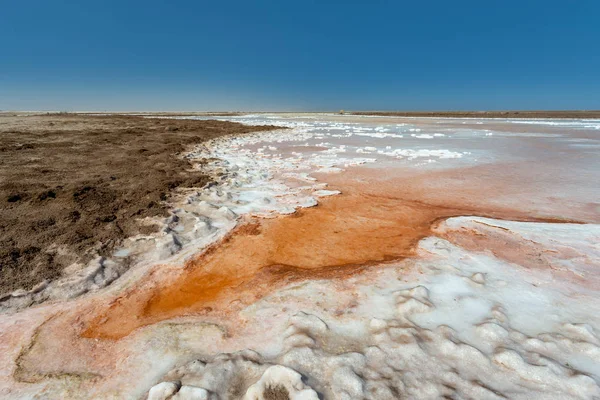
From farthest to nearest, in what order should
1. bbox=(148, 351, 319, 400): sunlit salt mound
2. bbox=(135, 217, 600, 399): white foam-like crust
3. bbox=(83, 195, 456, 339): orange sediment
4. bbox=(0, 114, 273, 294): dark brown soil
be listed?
bbox=(0, 114, 273, 294): dark brown soil < bbox=(83, 195, 456, 339): orange sediment < bbox=(135, 217, 600, 399): white foam-like crust < bbox=(148, 351, 319, 400): sunlit salt mound

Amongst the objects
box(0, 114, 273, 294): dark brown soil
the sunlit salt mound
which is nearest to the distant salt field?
the sunlit salt mound

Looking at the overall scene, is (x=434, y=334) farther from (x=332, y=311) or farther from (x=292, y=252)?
(x=292, y=252)

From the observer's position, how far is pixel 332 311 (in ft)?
7.48

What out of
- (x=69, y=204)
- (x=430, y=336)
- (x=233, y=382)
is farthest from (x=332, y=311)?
(x=69, y=204)

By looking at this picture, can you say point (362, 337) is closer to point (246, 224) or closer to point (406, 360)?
point (406, 360)

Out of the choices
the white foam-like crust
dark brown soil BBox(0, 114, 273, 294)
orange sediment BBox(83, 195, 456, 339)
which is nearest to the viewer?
the white foam-like crust

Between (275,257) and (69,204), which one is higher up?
(69,204)

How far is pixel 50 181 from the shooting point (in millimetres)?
5527

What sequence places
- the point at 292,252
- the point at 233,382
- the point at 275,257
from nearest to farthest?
the point at 233,382
the point at 275,257
the point at 292,252

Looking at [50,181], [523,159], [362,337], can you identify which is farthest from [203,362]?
[523,159]

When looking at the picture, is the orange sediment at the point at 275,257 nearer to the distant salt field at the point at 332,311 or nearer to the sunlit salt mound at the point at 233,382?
the distant salt field at the point at 332,311

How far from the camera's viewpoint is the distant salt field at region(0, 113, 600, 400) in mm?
1686

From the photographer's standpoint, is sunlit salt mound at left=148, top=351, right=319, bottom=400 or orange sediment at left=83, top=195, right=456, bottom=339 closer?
sunlit salt mound at left=148, top=351, right=319, bottom=400

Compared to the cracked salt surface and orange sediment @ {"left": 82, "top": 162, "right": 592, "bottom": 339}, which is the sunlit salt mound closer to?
the cracked salt surface
